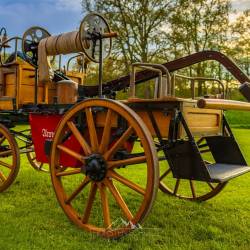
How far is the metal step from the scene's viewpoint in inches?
138

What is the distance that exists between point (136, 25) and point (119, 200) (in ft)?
66.7

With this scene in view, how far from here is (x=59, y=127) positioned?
12.7 feet

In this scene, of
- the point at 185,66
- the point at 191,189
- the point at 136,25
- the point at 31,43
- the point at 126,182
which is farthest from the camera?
the point at 136,25

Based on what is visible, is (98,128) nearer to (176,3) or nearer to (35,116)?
(35,116)

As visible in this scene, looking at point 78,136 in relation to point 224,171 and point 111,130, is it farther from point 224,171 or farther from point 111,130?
point 224,171

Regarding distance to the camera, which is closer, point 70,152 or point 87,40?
point 70,152

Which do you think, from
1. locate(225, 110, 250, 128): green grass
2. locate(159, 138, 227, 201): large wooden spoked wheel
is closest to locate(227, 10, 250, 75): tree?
locate(225, 110, 250, 128): green grass

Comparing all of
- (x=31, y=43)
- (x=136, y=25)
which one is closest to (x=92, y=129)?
(x=31, y=43)

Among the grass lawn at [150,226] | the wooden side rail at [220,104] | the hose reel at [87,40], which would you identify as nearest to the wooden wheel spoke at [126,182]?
the grass lawn at [150,226]

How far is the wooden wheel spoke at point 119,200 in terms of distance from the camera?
3424mm

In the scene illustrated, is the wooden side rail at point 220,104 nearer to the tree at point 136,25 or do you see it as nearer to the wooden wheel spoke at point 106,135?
the wooden wheel spoke at point 106,135

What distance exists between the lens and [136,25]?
74.8ft

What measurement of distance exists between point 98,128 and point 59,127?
0.42 meters

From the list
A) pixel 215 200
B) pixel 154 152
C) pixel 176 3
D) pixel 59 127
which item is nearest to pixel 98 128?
pixel 59 127
